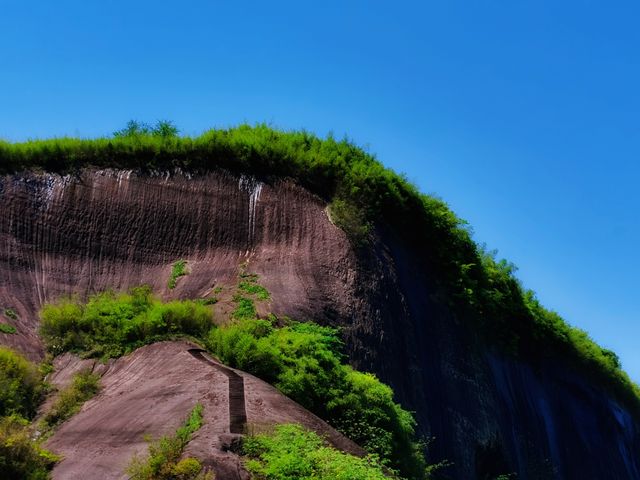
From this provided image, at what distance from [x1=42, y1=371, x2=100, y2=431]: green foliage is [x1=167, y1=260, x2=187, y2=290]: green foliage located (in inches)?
199

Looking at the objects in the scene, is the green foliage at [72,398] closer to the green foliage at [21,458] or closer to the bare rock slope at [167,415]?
the bare rock slope at [167,415]

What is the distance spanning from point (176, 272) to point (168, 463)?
1123 cm

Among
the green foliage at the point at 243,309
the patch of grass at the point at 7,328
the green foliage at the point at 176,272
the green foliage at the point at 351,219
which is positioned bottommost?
the patch of grass at the point at 7,328

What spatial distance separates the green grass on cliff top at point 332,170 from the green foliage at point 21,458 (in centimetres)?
1188

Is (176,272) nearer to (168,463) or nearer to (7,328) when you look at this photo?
(7,328)

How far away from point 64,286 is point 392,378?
29.0 ft

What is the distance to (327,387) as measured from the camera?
48.7 feet

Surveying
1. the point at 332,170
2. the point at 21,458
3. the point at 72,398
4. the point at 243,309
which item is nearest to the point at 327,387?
the point at 243,309

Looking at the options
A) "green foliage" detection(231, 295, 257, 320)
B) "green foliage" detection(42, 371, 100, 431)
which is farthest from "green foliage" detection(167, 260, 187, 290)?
"green foliage" detection(42, 371, 100, 431)

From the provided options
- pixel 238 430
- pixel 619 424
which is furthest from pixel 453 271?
pixel 619 424

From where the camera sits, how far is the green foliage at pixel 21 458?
428 inches

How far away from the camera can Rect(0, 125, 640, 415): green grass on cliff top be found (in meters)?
22.2

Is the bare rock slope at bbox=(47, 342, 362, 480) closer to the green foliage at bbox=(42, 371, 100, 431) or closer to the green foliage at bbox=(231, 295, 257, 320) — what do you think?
the green foliage at bbox=(42, 371, 100, 431)

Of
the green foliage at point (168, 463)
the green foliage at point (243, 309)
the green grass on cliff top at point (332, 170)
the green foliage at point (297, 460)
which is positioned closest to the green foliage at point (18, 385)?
the green foliage at point (243, 309)
